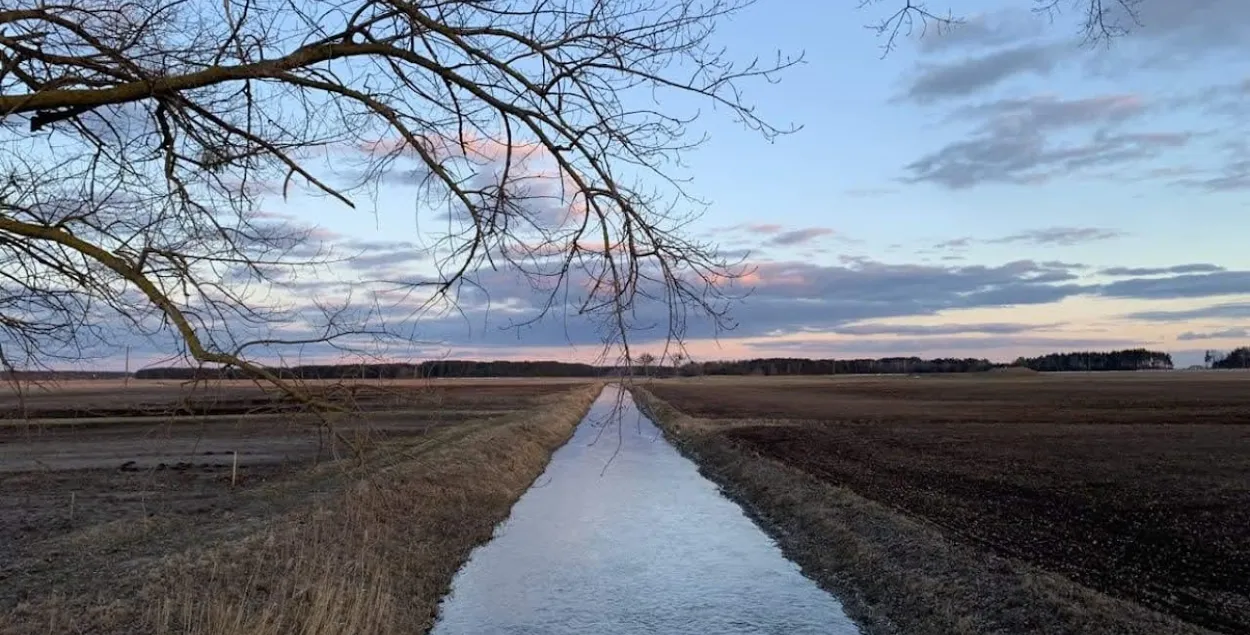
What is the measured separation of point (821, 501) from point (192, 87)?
18.2m

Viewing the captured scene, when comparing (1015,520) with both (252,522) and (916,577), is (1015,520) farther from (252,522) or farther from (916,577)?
(252,522)

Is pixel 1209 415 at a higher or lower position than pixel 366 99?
lower

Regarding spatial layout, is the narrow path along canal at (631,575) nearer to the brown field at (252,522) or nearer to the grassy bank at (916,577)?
the grassy bank at (916,577)

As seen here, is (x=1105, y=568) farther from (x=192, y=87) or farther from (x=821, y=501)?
(x=192, y=87)

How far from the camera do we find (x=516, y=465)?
30.5m

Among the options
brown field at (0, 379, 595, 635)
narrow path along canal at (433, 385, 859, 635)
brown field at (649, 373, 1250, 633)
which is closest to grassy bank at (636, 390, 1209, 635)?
brown field at (649, 373, 1250, 633)

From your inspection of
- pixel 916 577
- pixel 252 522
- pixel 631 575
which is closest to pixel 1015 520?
pixel 916 577

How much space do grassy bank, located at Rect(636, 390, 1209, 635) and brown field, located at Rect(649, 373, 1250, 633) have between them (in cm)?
3

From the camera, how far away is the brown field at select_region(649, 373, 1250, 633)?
39.5ft

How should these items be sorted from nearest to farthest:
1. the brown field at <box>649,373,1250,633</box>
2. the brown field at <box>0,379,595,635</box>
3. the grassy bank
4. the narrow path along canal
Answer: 1. the brown field at <box>0,379,595,635</box>
2. the grassy bank
3. the brown field at <box>649,373,1250,633</box>
4. the narrow path along canal

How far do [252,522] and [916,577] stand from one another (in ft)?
36.7

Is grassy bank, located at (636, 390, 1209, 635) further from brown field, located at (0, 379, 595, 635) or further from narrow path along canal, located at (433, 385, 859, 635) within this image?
brown field, located at (0, 379, 595, 635)

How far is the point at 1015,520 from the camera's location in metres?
18.7

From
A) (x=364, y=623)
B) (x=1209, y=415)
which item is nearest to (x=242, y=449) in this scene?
(x=364, y=623)
